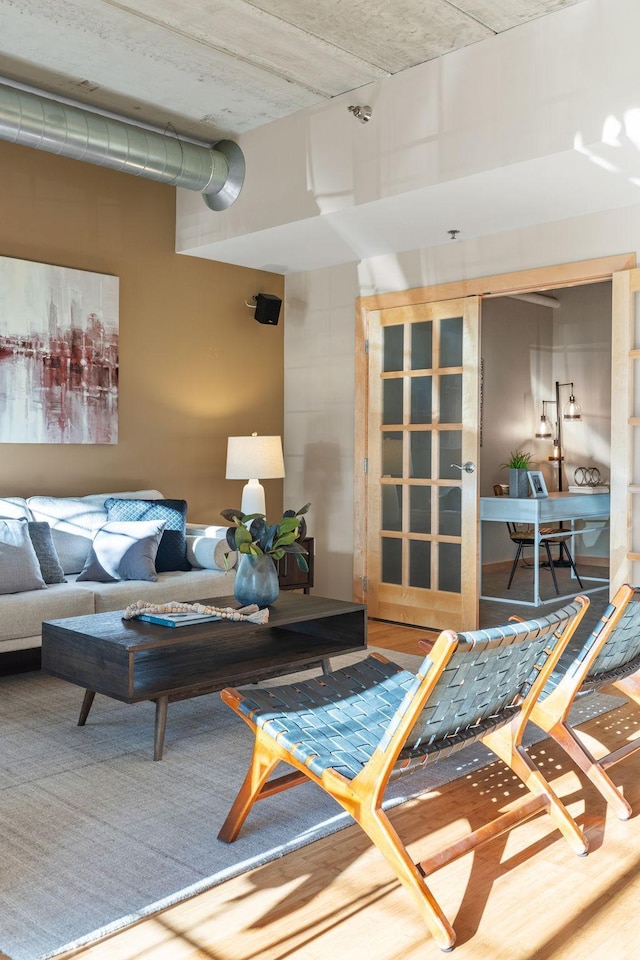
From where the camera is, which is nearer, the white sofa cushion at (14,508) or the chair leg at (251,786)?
the chair leg at (251,786)

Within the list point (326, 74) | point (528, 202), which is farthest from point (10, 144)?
point (528, 202)

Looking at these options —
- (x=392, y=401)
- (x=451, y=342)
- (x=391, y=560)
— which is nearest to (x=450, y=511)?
(x=391, y=560)

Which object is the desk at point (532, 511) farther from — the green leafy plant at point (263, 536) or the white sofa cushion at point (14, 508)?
the white sofa cushion at point (14, 508)

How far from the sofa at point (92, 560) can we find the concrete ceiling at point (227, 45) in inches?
92.9

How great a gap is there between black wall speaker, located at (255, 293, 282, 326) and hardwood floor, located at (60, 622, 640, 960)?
14.7 feet

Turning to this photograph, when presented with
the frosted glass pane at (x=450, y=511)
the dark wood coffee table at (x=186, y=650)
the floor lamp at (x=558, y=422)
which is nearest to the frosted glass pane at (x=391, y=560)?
the frosted glass pane at (x=450, y=511)

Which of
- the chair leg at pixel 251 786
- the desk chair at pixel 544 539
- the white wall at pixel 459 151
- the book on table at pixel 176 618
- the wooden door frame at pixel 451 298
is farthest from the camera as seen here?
the desk chair at pixel 544 539

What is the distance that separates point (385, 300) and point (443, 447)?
3.70ft

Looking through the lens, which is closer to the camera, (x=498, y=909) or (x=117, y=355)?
(x=498, y=909)

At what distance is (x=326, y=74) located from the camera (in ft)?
15.4

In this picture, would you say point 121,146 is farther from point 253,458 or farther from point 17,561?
point 17,561

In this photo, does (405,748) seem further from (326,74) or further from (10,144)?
(10,144)

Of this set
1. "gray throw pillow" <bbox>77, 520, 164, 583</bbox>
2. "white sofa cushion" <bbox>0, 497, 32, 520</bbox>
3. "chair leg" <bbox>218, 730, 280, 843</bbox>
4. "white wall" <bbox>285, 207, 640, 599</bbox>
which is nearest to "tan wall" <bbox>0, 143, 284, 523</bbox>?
"white wall" <bbox>285, 207, 640, 599</bbox>

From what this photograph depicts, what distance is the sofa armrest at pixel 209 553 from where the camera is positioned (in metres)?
5.10
